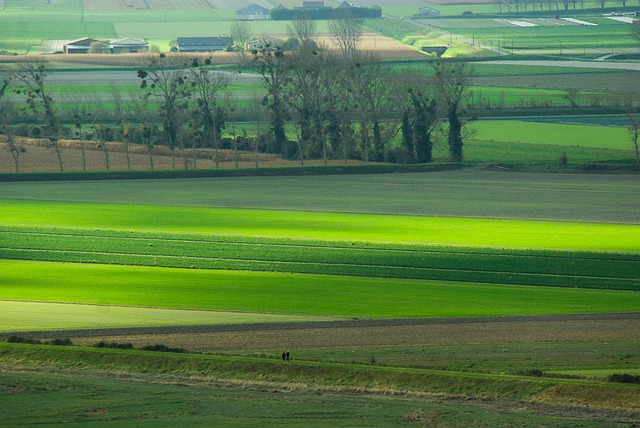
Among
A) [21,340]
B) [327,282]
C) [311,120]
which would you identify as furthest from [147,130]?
[21,340]

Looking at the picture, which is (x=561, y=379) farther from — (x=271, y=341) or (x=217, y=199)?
(x=217, y=199)

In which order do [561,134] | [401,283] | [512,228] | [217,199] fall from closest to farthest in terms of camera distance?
[401,283]
[512,228]
[217,199]
[561,134]

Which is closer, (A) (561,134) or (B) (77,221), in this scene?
(B) (77,221)

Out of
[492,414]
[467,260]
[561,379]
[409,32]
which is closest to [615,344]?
[561,379]

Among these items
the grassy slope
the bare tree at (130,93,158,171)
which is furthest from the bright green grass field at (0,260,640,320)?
the bare tree at (130,93,158,171)

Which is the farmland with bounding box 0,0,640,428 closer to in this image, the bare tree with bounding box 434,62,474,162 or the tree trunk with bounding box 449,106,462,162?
the tree trunk with bounding box 449,106,462,162
